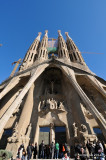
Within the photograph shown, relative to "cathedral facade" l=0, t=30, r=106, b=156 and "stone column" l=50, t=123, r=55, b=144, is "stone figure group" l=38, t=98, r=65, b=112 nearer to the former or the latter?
"cathedral facade" l=0, t=30, r=106, b=156

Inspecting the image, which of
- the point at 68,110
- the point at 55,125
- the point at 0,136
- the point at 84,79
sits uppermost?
the point at 84,79

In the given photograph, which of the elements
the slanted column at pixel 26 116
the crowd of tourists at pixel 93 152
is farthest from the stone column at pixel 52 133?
the crowd of tourists at pixel 93 152

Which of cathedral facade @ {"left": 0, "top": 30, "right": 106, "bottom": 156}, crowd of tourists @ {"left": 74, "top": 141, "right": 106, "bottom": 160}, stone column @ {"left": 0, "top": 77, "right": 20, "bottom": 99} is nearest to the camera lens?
crowd of tourists @ {"left": 74, "top": 141, "right": 106, "bottom": 160}

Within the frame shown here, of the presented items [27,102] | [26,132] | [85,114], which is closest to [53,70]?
[27,102]

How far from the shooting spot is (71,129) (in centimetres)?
1031

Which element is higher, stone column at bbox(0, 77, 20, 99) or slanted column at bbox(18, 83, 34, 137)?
stone column at bbox(0, 77, 20, 99)

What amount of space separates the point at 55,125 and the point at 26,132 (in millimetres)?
3173

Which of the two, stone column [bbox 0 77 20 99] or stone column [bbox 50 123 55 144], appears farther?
stone column [bbox 0 77 20 99]

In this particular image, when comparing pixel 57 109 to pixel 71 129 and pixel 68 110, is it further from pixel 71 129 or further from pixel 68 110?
pixel 71 129

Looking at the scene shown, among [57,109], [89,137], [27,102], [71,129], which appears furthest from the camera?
[27,102]

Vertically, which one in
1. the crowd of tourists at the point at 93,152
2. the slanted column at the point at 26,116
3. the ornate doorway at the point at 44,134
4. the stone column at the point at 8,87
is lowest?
the crowd of tourists at the point at 93,152

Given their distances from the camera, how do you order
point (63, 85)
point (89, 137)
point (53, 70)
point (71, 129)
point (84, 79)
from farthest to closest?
1. point (53, 70)
2. point (63, 85)
3. point (84, 79)
4. point (71, 129)
5. point (89, 137)

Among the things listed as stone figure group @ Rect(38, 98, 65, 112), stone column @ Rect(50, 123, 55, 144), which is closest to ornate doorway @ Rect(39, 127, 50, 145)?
stone column @ Rect(50, 123, 55, 144)

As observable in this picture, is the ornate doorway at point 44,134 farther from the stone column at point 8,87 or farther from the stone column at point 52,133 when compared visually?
the stone column at point 8,87
